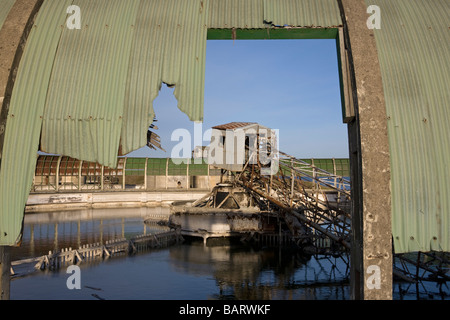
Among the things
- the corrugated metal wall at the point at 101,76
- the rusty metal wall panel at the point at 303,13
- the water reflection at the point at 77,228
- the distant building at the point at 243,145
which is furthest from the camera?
the distant building at the point at 243,145

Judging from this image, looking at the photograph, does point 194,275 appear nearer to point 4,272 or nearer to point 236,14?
point 4,272

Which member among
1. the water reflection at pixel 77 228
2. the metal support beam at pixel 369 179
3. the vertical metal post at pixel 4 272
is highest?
the metal support beam at pixel 369 179

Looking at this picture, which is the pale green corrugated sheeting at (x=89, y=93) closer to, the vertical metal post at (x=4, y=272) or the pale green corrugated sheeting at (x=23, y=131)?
the pale green corrugated sheeting at (x=23, y=131)

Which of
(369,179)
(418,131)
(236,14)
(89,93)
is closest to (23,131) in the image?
(89,93)

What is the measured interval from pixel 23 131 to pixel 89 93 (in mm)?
1905

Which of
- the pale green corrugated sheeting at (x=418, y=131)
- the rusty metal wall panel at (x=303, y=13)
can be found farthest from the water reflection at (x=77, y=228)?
the pale green corrugated sheeting at (x=418, y=131)

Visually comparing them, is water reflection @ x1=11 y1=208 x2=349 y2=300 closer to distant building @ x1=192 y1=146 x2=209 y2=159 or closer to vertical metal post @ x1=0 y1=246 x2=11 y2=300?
distant building @ x1=192 y1=146 x2=209 y2=159

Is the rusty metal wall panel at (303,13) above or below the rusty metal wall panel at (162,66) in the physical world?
above

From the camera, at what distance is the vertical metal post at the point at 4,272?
30.4ft

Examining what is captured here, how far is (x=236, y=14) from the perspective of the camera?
10.8m

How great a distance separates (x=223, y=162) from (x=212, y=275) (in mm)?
14336

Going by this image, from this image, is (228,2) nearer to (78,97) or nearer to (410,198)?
(78,97)

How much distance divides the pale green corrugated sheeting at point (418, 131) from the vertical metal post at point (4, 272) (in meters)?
9.55

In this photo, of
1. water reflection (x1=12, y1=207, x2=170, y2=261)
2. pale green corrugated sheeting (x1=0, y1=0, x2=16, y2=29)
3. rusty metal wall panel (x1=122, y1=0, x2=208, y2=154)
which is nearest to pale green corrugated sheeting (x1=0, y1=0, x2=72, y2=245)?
pale green corrugated sheeting (x1=0, y1=0, x2=16, y2=29)
